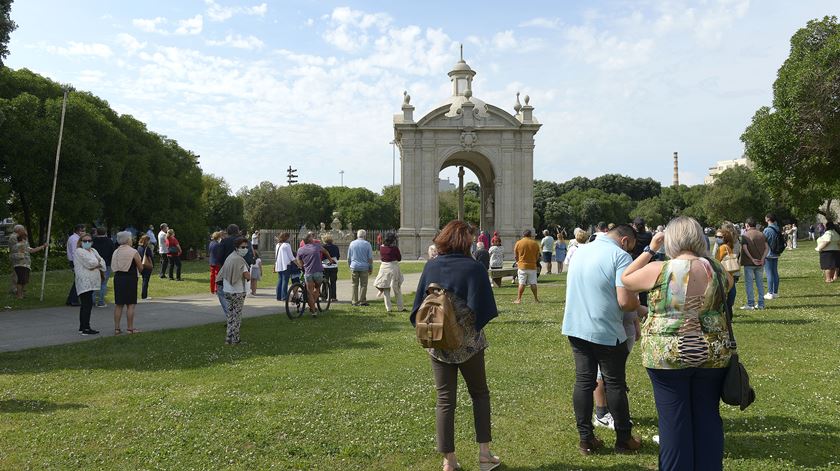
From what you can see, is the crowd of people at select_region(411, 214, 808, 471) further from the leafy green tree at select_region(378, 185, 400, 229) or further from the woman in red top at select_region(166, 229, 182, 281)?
the leafy green tree at select_region(378, 185, 400, 229)

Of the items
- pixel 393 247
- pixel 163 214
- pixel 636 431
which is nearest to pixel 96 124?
pixel 163 214

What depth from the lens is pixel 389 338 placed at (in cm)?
1046

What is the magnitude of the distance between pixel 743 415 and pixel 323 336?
684cm

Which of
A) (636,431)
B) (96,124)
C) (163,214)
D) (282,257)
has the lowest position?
(636,431)

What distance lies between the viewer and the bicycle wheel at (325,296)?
47.2 feet

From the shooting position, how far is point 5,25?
13703 mm

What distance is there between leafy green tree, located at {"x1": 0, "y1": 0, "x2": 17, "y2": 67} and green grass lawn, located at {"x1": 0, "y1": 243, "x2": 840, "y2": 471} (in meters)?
8.11

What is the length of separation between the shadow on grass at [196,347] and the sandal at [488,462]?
4966 millimetres

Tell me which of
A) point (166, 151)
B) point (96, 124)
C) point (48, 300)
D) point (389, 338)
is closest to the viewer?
point (389, 338)

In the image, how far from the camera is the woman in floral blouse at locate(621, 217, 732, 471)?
3807mm

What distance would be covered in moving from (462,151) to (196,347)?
30.0 m

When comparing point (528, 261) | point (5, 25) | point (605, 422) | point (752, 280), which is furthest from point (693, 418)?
point (5, 25)

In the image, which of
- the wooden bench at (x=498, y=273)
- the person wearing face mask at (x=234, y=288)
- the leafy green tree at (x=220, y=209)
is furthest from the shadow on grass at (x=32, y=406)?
the leafy green tree at (x=220, y=209)

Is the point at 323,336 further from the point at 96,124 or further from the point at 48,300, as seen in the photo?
the point at 96,124
